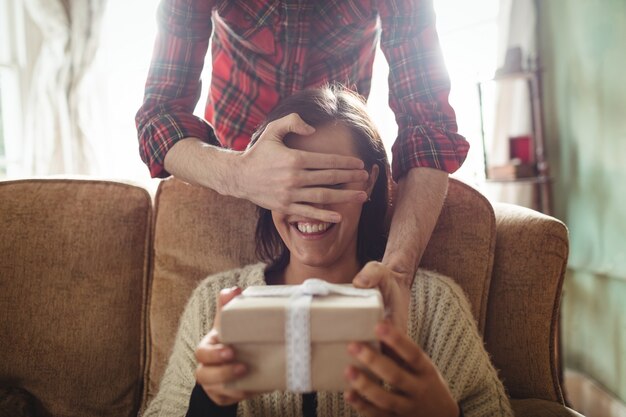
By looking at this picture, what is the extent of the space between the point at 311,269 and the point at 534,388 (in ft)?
1.82

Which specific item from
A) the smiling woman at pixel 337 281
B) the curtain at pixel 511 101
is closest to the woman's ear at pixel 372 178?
the smiling woman at pixel 337 281

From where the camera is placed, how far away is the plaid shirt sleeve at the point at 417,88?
115cm

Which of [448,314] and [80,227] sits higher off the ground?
[80,227]

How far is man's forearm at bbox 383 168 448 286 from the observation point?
0.97 m

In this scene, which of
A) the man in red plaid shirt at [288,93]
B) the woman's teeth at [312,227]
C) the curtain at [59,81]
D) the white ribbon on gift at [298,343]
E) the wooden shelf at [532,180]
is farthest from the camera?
the curtain at [59,81]

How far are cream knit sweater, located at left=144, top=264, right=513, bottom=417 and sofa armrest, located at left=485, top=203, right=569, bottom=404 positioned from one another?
6.0 inches

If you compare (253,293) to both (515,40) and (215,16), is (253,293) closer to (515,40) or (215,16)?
(215,16)

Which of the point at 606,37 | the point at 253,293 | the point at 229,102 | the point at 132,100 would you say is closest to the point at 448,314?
the point at 253,293

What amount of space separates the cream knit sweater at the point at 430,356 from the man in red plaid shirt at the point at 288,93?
Result: 14 centimetres

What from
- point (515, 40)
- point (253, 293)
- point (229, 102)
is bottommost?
point (253, 293)

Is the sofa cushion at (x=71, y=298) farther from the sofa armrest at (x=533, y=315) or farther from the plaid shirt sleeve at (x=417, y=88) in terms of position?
the sofa armrest at (x=533, y=315)

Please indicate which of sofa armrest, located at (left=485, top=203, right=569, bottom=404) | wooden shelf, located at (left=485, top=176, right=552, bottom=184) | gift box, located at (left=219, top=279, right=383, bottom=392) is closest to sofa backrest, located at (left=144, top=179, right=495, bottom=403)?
sofa armrest, located at (left=485, top=203, right=569, bottom=404)

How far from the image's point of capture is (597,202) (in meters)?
1.95

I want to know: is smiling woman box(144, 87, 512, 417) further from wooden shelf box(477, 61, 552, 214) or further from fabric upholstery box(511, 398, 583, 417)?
wooden shelf box(477, 61, 552, 214)
